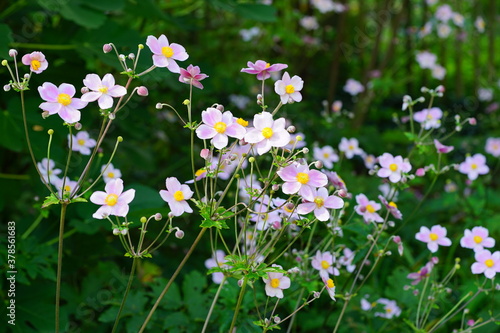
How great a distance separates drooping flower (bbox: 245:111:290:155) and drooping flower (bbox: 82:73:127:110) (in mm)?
219

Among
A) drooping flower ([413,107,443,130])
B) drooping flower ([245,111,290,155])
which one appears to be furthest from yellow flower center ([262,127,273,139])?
drooping flower ([413,107,443,130])

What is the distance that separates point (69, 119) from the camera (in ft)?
3.14

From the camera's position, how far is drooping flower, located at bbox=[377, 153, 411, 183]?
4.60ft

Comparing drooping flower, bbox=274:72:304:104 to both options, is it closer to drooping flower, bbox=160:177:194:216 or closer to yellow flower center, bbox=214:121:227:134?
yellow flower center, bbox=214:121:227:134

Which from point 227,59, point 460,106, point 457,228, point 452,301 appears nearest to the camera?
point 452,301

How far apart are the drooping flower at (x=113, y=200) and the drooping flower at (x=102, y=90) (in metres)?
0.13

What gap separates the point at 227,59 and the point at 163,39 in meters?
2.88

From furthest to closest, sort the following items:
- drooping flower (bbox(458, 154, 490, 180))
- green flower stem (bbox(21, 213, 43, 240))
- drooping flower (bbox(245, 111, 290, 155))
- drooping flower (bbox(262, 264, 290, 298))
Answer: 1. drooping flower (bbox(458, 154, 490, 180))
2. green flower stem (bbox(21, 213, 43, 240))
3. drooping flower (bbox(262, 264, 290, 298))
4. drooping flower (bbox(245, 111, 290, 155))

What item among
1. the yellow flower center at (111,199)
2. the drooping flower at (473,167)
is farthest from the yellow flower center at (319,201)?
the drooping flower at (473,167)

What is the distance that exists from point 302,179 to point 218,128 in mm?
162

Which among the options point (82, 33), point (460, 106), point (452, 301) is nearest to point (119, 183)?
point (82, 33)

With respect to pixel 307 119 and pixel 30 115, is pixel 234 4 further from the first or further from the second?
pixel 307 119

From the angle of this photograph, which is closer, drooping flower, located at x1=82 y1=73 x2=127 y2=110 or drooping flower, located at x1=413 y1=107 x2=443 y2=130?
drooping flower, located at x1=82 y1=73 x2=127 y2=110

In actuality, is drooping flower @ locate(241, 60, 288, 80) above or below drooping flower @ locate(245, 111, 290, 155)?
above
